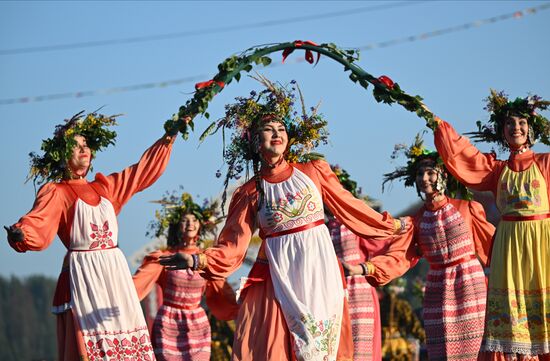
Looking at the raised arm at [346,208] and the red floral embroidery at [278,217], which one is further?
the raised arm at [346,208]

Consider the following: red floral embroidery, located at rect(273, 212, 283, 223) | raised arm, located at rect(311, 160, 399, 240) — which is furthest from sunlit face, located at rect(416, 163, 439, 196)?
red floral embroidery, located at rect(273, 212, 283, 223)

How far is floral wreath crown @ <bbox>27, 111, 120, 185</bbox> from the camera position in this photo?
26.8ft

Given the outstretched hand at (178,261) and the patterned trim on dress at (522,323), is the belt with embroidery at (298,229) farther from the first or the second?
the patterned trim on dress at (522,323)

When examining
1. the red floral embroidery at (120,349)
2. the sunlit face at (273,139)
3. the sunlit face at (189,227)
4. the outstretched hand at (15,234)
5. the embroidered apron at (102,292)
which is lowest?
the red floral embroidery at (120,349)

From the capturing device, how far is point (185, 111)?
7734mm

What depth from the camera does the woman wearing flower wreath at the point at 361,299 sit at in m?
9.44

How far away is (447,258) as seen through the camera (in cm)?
907

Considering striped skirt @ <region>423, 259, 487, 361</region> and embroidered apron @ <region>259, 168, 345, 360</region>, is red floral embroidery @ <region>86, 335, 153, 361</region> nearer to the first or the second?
embroidered apron @ <region>259, 168, 345, 360</region>

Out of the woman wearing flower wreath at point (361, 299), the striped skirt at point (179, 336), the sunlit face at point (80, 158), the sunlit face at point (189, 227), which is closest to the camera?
the sunlit face at point (80, 158)

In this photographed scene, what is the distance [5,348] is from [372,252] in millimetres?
13832

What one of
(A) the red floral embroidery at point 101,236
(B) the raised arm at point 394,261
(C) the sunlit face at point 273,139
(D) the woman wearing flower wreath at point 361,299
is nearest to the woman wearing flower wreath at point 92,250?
(A) the red floral embroidery at point 101,236

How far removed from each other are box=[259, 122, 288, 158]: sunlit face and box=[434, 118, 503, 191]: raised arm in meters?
1.04

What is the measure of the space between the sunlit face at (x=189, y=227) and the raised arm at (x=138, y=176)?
241 cm

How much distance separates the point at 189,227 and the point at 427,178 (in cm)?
234
